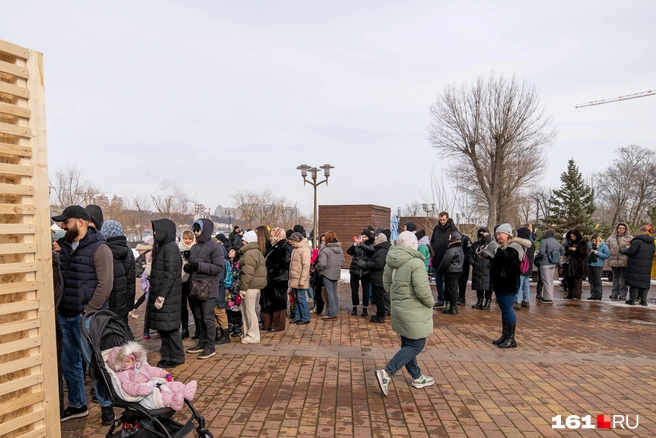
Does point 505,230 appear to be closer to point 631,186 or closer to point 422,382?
point 422,382

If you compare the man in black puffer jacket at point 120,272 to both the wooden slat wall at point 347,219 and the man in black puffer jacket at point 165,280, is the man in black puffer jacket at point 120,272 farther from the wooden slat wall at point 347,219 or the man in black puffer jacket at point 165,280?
the wooden slat wall at point 347,219

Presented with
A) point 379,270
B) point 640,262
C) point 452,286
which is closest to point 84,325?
point 379,270

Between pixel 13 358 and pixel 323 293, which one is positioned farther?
pixel 323 293

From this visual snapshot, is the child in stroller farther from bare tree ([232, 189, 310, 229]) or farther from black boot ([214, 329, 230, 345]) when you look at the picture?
bare tree ([232, 189, 310, 229])

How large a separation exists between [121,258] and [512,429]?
442 cm

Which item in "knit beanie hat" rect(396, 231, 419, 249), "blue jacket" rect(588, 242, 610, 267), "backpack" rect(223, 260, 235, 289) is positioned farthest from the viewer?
"blue jacket" rect(588, 242, 610, 267)

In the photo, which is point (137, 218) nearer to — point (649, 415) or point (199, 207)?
point (199, 207)

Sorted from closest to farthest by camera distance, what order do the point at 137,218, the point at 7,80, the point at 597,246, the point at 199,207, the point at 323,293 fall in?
1. the point at 7,80
2. the point at 323,293
3. the point at 597,246
4. the point at 137,218
5. the point at 199,207

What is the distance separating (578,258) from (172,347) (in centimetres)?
1039

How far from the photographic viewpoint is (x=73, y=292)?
411cm

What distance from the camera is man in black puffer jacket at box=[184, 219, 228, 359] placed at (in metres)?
5.83

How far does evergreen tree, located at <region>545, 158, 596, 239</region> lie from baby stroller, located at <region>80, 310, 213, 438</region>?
33.4 m

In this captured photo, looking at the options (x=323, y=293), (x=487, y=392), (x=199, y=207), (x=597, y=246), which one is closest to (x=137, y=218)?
(x=199, y=207)

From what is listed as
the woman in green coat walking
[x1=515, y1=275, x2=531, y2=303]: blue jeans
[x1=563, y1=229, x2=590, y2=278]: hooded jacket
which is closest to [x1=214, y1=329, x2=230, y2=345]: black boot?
the woman in green coat walking
